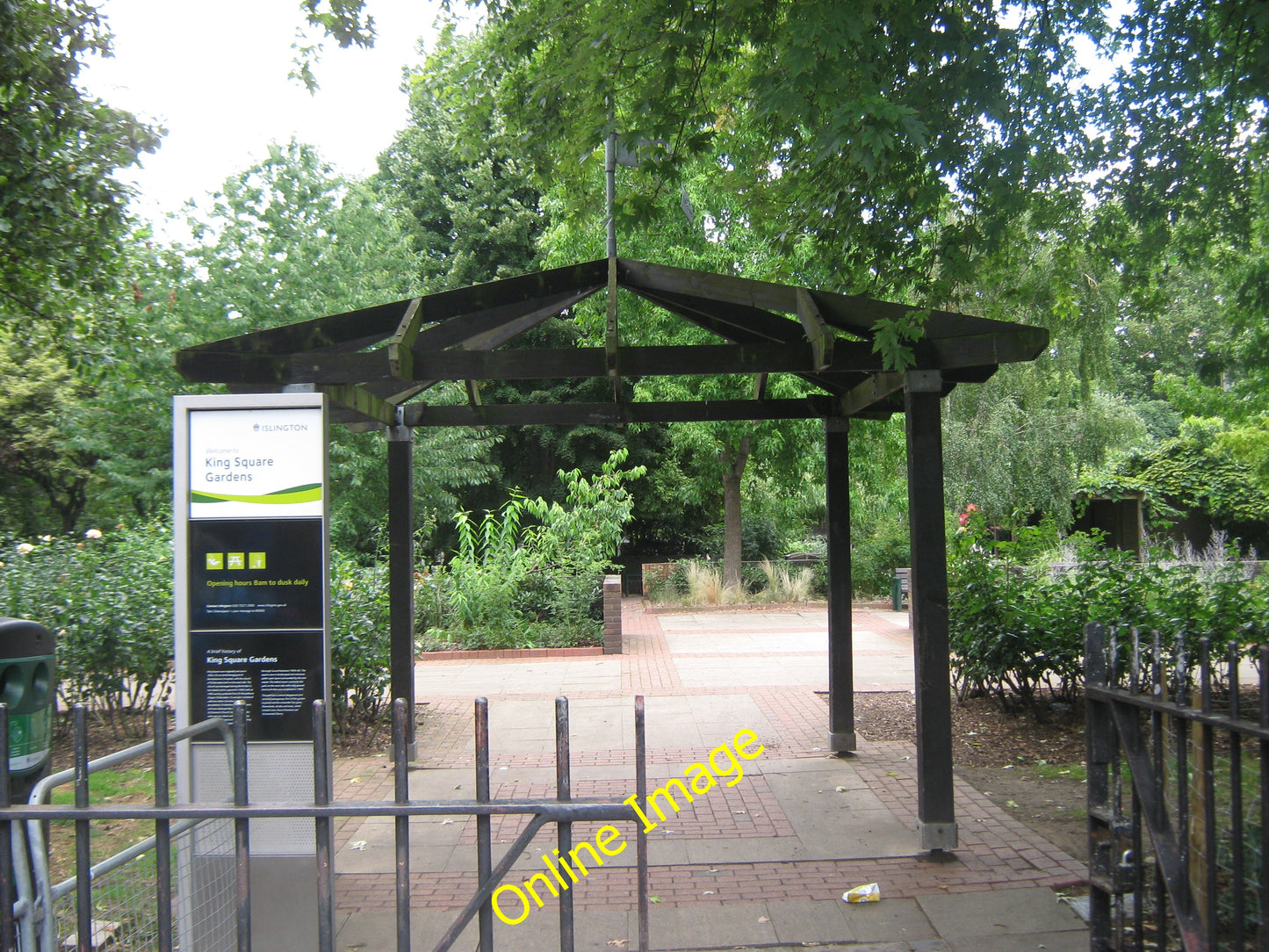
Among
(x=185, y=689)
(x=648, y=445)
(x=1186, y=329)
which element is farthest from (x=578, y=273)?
(x=1186, y=329)

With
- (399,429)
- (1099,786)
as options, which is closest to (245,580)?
(399,429)

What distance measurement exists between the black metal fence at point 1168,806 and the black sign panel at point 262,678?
10.8 feet

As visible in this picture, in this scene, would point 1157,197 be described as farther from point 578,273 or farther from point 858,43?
point 578,273

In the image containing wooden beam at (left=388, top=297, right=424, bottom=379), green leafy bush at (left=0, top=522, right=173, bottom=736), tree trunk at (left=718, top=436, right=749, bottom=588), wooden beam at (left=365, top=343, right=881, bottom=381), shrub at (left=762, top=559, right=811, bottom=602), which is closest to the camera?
wooden beam at (left=388, top=297, right=424, bottom=379)

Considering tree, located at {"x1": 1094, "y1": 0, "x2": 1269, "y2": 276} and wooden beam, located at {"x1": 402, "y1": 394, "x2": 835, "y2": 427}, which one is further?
wooden beam, located at {"x1": 402, "y1": 394, "x2": 835, "y2": 427}

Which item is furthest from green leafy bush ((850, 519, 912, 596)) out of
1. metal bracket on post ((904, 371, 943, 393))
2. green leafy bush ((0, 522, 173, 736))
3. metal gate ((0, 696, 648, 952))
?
metal gate ((0, 696, 648, 952))

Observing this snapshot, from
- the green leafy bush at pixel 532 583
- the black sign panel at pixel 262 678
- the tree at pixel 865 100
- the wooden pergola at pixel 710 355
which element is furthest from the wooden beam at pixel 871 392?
the green leafy bush at pixel 532 583

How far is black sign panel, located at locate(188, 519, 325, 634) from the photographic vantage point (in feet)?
13.8

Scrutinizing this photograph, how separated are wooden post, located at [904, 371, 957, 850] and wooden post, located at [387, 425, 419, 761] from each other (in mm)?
4230

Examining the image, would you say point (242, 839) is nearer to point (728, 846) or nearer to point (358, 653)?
point (728, 846)

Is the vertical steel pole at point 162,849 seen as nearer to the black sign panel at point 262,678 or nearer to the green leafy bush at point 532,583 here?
the black sign panel at point 262,678

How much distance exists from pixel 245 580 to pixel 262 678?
46 cm

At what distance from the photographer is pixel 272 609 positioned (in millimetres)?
4199

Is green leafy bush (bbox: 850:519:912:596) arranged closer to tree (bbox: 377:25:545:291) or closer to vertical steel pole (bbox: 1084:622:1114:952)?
tree (bbox: 377:25:545:291)
